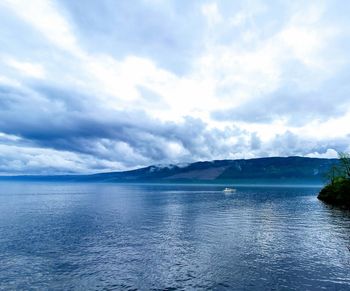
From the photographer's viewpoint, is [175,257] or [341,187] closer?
[175,257]

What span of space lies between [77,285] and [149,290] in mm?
9073

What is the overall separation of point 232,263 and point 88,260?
2269cm

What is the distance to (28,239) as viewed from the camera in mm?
57625

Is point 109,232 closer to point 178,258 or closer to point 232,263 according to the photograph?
point 178,258

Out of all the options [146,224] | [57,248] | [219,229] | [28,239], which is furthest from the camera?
[146,224]

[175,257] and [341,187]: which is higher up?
[341,187]

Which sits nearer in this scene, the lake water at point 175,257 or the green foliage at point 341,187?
the lake water at point 175,257

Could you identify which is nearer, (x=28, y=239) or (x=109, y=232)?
(x=28, y=239)

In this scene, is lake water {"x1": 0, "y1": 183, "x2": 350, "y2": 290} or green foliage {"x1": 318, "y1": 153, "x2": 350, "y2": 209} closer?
lake water {"x1": 0, "y1": 183, "x2": 350, "y2": 290}

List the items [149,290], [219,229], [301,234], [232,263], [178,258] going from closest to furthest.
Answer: [149,290] < [232,263] < [178,258] < [301,234] < [219,229]

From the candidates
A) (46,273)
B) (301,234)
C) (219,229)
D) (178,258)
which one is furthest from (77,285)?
(301,234)

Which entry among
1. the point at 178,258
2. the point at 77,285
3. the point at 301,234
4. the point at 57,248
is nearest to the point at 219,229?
the point at 301,234

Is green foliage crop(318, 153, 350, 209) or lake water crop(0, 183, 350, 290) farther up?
green foliage crop(318, 153, 350, 209)

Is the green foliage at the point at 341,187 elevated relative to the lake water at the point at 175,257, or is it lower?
elevated
